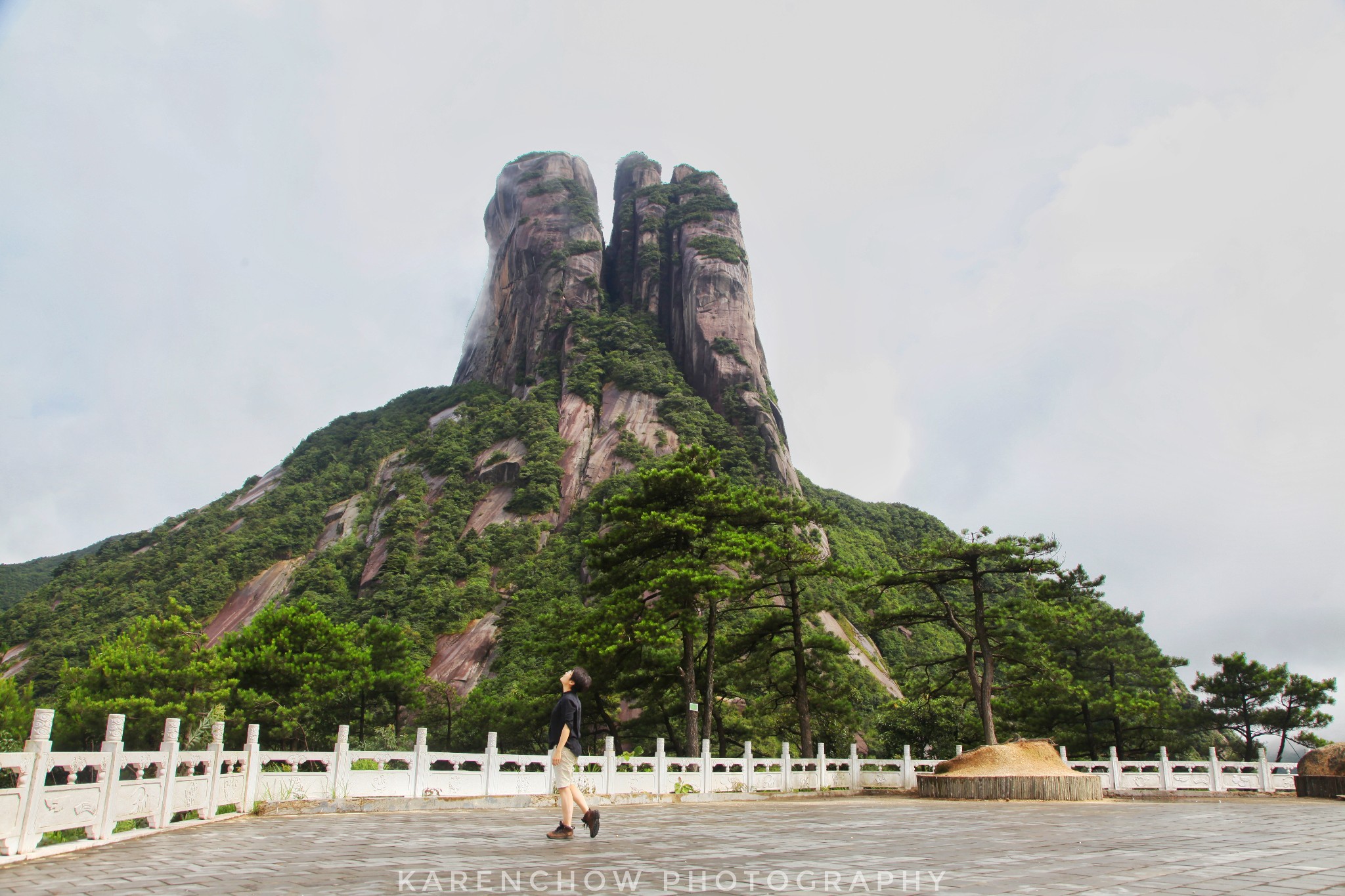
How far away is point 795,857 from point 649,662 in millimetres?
14963

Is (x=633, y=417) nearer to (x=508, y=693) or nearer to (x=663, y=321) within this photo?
(x=663, y=321)

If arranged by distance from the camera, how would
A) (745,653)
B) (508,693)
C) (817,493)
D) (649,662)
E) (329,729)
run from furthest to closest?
1. (817,493)
2. (329,729)
3. (508,693)
4. (745,653)
5. (649,662)

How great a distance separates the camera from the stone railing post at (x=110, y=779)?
21.1 ft

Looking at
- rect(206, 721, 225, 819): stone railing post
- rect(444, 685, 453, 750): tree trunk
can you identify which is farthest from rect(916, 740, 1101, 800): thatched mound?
rect(444, 685, 453, 750): tree trunk

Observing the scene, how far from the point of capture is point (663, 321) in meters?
80.2

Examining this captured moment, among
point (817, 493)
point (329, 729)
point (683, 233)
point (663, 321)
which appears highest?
point (683, 233)

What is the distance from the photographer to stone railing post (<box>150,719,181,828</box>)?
7.45 meters

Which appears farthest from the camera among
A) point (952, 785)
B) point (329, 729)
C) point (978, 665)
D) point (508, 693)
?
point (329, 729)

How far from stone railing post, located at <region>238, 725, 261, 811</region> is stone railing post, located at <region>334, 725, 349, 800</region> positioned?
116 cm

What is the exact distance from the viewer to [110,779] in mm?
6645

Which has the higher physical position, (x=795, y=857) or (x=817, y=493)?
(x=817, y=493)

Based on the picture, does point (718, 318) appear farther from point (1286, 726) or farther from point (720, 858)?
point (720, 858)

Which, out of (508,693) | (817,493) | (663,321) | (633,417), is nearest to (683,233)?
(663,321)

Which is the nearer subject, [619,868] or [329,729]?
[619,868]
